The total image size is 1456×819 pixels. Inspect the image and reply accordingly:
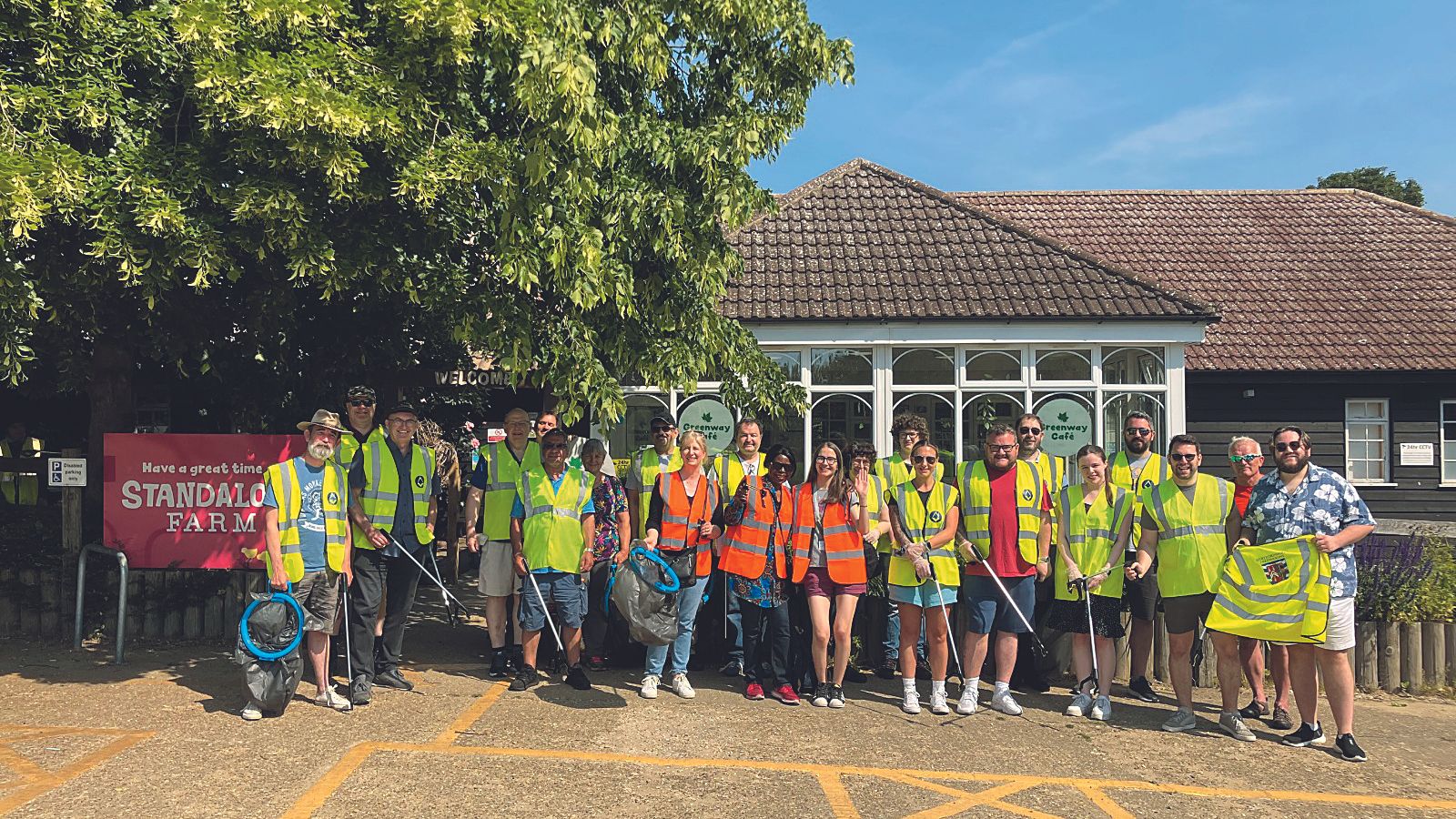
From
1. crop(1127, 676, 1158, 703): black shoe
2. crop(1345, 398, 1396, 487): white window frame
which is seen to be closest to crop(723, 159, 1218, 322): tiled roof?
crop(1127, 676, 1158, 703): black shoe

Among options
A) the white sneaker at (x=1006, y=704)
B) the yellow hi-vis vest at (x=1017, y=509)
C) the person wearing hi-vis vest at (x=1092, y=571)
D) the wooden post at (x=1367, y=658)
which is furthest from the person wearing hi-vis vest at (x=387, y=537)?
the wooden post at (x=1367, y=658)

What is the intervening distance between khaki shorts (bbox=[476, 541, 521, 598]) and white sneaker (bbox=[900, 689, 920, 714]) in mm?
2677

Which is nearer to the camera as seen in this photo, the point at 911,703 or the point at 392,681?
the point at 911,703

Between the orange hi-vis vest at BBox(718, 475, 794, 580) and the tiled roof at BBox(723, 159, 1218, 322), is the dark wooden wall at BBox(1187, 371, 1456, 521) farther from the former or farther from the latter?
the orange hi-vis vest at BBox(718, 475, 794, 580)

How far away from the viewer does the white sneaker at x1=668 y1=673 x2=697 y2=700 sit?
6336 mm

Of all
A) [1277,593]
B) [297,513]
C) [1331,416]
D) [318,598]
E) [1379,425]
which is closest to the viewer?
[1277,593]

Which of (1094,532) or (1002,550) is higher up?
(1094,532)

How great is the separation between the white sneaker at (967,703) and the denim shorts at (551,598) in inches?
98.9

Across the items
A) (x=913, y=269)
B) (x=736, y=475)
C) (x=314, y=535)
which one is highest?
(x=913, y=269)

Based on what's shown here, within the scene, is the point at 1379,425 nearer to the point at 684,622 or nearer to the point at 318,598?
the point at 684,622

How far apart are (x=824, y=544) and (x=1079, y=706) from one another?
1908mm

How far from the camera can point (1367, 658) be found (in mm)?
7023

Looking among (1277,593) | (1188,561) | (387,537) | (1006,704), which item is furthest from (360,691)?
(1277,593)

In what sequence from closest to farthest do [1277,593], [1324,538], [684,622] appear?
[1324,538] < [1277,593] < [684,622]
